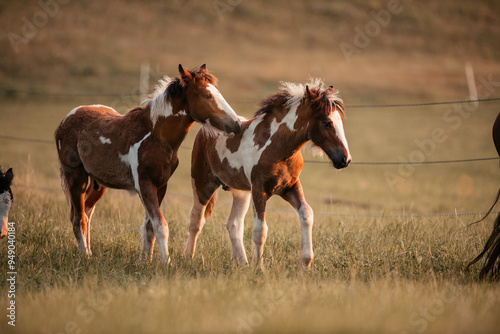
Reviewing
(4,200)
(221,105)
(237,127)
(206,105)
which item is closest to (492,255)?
(237,127)

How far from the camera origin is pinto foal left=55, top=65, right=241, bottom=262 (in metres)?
6.01

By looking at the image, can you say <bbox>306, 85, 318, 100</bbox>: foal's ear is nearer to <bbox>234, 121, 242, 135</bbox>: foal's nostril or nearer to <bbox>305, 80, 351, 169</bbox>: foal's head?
<bbox>305, 80, 351, 169</bbox>: foal's head

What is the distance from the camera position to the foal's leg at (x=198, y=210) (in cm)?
693

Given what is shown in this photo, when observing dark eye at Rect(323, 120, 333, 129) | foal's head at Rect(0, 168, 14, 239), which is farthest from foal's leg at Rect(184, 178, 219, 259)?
foal's head at Rect(0, 168, 14, 239)

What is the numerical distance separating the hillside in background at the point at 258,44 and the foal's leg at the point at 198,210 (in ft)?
87.9

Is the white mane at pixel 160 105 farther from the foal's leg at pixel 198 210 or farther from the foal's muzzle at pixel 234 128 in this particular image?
the foal's leg at pixel 198 210

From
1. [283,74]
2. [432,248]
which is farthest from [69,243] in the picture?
[283,74]

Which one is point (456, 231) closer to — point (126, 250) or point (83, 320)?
point (126, 250)

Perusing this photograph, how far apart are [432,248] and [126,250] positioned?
393cm

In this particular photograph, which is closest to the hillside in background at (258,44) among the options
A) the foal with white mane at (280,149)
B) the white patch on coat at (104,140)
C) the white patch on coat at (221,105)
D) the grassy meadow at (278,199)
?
the grassy meadow at (278,199)

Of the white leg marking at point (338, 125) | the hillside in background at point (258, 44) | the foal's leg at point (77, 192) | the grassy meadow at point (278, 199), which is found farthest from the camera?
the hillside in background at point (258, 44)

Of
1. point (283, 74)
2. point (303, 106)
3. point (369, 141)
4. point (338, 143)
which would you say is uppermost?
point (283, 74)

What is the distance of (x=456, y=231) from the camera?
7.03 meters

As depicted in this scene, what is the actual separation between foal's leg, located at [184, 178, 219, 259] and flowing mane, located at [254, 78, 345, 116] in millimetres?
1388
